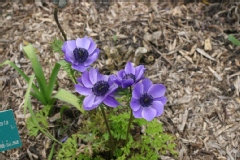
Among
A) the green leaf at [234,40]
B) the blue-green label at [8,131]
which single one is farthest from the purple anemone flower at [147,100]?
the green leaf at [234,40]

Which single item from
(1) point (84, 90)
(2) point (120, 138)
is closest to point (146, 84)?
(1) point (84, 90)

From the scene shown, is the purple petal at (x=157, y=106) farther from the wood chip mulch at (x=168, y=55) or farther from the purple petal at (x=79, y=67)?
the wood chip mulch at (x=168, y=55)

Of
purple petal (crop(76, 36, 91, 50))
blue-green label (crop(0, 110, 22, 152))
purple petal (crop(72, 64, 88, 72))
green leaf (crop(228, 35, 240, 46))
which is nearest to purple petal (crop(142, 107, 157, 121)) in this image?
purple petal (crop(72, 64, 88, 72))

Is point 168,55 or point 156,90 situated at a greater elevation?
point 156,90

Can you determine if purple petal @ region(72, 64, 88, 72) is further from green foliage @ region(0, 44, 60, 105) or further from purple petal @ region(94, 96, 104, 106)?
green foliage @ region(0, 44, 60, 105)

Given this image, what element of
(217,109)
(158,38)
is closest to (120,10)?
(158,38)

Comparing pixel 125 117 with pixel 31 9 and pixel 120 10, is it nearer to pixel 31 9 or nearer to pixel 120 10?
pixel 120 10

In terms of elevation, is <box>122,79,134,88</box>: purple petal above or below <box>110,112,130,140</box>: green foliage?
above

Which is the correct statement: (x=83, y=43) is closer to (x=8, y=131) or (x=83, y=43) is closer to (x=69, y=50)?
(x=69, y=50)
